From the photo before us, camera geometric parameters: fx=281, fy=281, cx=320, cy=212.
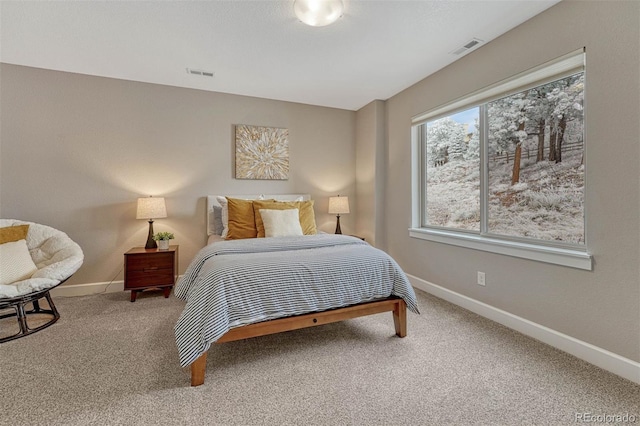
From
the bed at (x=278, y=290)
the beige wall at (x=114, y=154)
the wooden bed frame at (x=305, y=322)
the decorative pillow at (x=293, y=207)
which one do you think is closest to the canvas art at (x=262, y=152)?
the beige wall at (x=114, y=154)

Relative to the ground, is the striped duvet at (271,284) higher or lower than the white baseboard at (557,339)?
higher

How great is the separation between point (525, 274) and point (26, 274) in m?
4.15

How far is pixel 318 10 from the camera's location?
1.98m

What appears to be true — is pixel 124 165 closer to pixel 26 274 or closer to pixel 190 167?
pixel 190 167

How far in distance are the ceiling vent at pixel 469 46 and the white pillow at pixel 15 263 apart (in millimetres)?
4290

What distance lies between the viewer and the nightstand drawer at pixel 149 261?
2.96m

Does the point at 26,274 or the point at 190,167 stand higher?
the point at 190,167

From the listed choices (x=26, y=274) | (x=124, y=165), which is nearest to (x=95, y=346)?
(x=26, y=274)

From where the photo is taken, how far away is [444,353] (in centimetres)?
198

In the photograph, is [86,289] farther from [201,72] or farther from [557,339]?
[557,339]

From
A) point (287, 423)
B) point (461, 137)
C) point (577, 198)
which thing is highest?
point (461, 137)

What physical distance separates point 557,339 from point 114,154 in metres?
4.60

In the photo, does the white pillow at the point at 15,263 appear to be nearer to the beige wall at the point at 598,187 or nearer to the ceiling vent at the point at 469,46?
the beige wall at the point at 598,187

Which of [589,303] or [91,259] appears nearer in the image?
[589,303]
